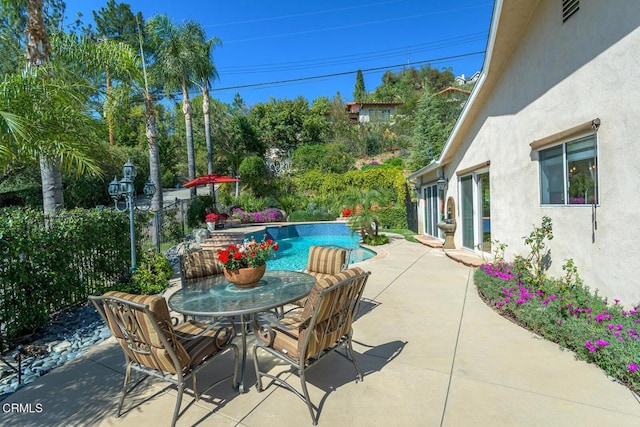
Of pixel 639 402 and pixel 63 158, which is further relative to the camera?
pixel 63 158

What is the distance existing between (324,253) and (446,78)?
47.4 metres

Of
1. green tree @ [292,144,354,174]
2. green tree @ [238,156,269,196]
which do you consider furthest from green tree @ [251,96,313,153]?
green tree @ [238,156,269,196]

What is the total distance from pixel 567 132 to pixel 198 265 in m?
5.88

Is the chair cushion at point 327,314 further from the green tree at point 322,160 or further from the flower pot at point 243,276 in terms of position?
the green tree at point 322,160

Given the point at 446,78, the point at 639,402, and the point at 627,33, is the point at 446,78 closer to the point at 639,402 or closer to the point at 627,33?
the point at 627,33

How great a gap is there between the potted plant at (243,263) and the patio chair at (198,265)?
1.05 meters

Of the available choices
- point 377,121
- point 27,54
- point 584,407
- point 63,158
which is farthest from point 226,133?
point 584,407

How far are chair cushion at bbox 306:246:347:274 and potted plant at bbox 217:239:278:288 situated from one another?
5.08 ft

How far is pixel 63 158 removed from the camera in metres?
5.13

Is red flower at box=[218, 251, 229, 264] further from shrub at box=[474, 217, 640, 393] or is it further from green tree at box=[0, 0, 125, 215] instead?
shrub at box=[474, 217, 640, 393]

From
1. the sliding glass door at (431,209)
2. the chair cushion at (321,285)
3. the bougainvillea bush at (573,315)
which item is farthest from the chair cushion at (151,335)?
the sliding glass door at (431,209)

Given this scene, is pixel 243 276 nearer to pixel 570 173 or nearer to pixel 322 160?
pixel 570 173

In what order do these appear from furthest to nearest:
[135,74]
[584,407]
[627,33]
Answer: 1. [135,74]
2. [627,33]
3. [584,407]

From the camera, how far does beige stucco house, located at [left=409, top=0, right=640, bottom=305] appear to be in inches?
146
